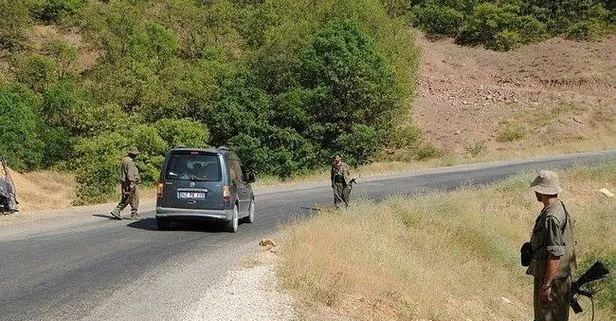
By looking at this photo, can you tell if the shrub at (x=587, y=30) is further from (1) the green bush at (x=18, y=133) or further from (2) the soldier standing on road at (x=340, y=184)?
(2) the soldier standing on road at (x=340, y=184)

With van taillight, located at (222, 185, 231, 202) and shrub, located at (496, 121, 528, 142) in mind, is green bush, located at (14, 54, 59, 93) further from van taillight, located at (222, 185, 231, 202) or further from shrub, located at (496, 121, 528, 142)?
van taillight, located at (222, 185, 231, 202)

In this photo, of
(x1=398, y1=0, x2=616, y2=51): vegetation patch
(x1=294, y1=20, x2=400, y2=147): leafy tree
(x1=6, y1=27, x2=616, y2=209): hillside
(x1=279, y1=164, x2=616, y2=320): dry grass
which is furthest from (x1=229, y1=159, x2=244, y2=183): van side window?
(x1=398, y1=0, x2=616, y2=51): vegetation patch

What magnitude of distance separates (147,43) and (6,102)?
1281cm

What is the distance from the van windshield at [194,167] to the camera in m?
14.9

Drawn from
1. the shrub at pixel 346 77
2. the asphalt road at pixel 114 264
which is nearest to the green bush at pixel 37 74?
the shrub at pixel 346 77

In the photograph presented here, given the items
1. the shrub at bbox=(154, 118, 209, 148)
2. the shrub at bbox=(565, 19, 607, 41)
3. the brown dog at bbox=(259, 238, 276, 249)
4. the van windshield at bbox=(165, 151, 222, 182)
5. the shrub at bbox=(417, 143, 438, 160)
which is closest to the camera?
the brown dog at bbox=(259, 238, 276, 249)

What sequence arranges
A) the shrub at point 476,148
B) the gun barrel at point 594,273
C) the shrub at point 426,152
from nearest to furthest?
the gun barrel at point 594,273 → the shrub at point 476,148 → the shrub at point 426,152

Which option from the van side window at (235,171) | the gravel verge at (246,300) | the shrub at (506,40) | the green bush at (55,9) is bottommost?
the gravel verge at (246,300)

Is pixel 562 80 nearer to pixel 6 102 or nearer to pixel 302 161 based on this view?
pixel 302 161

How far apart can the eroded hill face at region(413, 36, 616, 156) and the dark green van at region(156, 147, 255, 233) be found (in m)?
35.4

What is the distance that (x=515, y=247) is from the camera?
722 inches

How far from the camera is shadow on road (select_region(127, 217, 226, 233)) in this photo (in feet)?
51.8

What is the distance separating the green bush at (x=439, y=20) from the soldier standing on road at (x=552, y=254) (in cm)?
7686

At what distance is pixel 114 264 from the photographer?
36.1 feet
